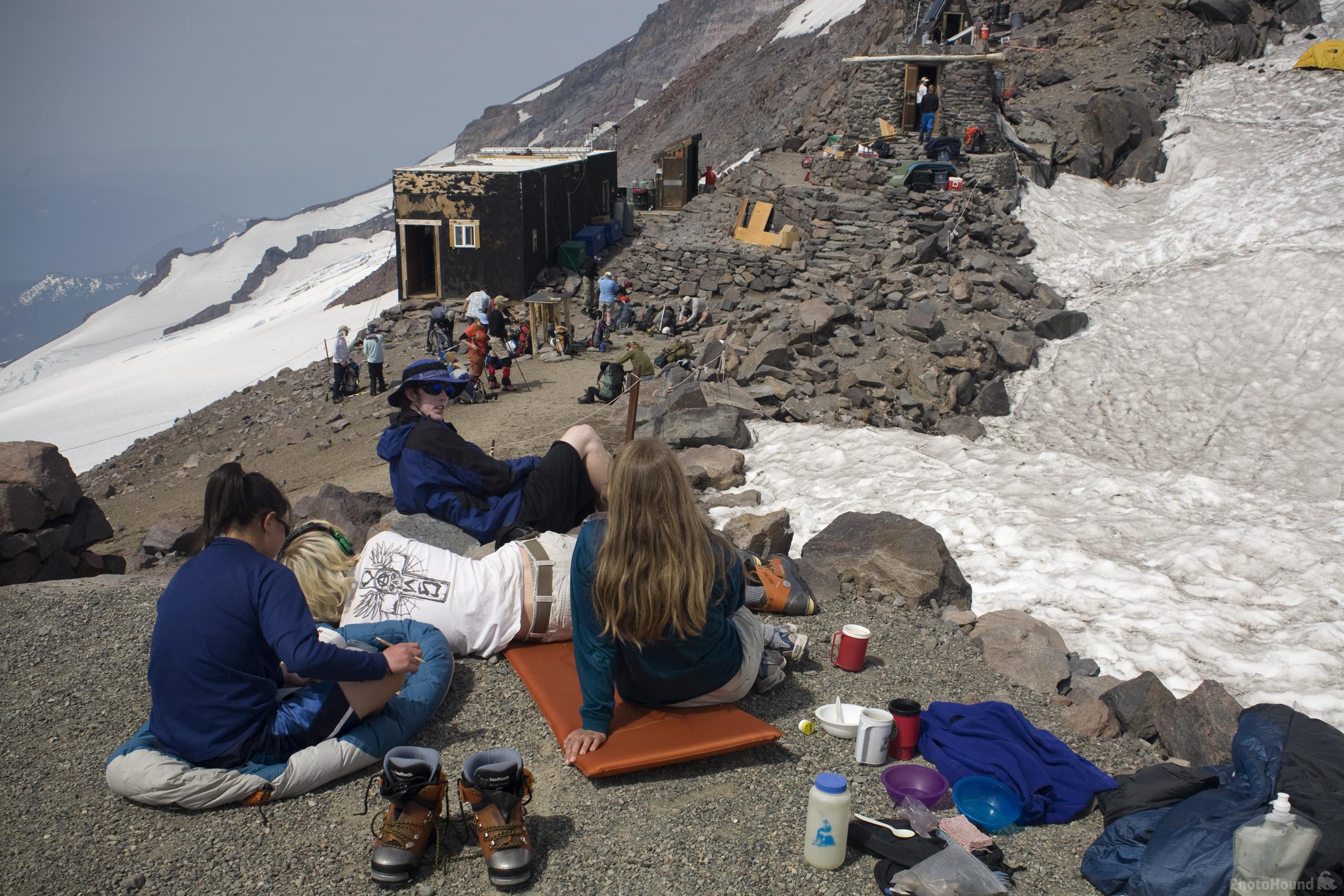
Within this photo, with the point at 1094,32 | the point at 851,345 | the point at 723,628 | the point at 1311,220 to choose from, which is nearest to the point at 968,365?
the point at 851,345

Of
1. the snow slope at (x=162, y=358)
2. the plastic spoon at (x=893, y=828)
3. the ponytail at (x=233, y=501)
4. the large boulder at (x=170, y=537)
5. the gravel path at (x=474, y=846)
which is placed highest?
the ponytail at (x=233, y=501)

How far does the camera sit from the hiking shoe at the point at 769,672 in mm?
4309

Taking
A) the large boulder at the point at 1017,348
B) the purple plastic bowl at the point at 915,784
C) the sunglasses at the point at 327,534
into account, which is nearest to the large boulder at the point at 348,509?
the sunglasses at the point at 327,534

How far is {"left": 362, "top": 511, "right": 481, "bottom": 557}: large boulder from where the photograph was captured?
16.9 feet

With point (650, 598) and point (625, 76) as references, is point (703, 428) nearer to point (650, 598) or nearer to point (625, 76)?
point (650, 598)

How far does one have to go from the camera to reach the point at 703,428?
369 inches

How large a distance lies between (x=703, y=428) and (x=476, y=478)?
174 inches

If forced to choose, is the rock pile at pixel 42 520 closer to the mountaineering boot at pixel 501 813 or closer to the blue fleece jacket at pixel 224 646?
the blue fleece jacket at pixel 224 646

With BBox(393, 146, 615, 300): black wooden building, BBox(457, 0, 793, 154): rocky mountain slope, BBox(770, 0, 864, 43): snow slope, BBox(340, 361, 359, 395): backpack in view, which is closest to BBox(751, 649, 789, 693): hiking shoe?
BBox(340, 361, 359, 395): backpack

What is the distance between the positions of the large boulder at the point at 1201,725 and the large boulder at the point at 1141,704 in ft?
0.08

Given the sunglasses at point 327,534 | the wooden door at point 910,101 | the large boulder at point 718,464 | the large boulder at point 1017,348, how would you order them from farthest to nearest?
the wooden door at point 910,101
the large boulder at point 1017,348
the large boulder at point 718,464
the sunglasses at point 327,534

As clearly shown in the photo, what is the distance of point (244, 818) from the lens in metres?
3.32

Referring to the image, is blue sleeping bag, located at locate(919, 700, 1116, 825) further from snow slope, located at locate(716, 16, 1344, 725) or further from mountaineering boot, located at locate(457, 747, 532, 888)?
snow slope, located at locate(716, 16, 1344, 725)

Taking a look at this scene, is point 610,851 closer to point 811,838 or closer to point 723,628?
point 811,838
